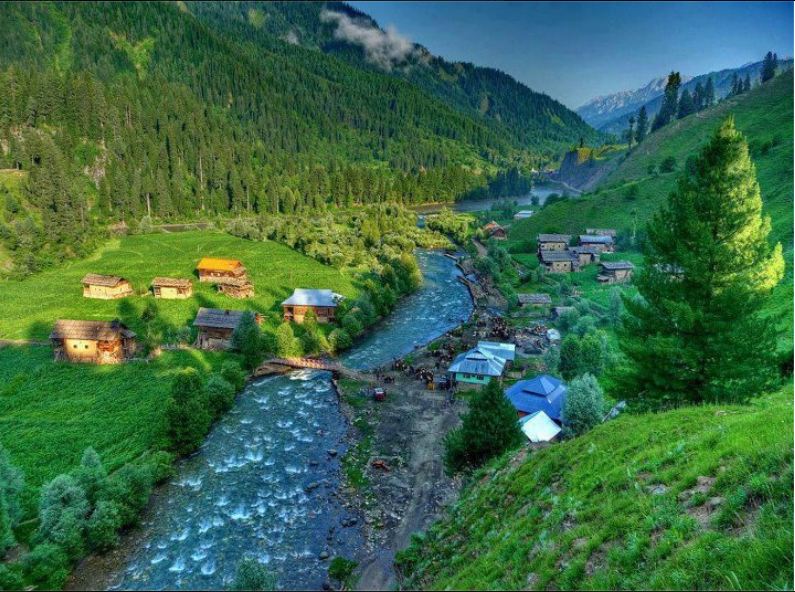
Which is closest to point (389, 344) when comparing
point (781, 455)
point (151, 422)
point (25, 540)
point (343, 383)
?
point (343, 383)

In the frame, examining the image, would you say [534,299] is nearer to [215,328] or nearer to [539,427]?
[539,427]

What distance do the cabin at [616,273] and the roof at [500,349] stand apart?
39.1 m

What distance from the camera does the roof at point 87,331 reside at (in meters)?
48.1

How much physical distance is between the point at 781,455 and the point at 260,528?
93.8 feet

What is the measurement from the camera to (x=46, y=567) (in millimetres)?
24250

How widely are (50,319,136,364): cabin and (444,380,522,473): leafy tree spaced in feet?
127

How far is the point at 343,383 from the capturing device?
4969cm

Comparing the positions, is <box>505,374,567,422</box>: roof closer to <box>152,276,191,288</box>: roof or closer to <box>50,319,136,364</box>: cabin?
<box>50,319,136,364</box>: cabin

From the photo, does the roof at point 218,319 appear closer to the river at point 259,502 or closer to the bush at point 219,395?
the river at point 259,502

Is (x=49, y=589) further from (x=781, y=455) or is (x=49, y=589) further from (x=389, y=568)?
(x=781, y=455)

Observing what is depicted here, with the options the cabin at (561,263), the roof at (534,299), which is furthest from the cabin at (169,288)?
the cabin at (561,263)

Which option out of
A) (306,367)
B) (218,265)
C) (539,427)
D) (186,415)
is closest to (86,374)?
(186,415)

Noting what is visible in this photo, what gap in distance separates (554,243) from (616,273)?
20.7 m

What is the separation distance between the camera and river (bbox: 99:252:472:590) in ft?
87.2
